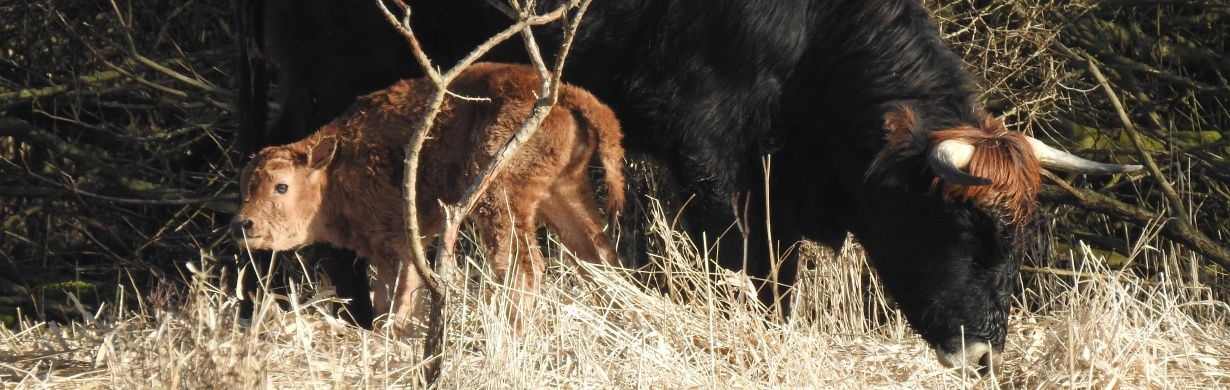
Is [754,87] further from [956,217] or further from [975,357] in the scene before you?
[975,357]

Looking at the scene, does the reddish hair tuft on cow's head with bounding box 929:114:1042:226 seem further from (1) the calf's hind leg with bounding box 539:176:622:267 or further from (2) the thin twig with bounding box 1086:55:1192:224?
(2) the thin twig with bounding box 1086:55:1192:224

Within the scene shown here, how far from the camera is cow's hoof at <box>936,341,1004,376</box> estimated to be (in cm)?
545

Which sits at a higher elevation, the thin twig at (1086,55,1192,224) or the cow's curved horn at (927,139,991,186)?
the cow's curved horn at (927,139,991,186)

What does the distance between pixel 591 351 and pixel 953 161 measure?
1.78 metres

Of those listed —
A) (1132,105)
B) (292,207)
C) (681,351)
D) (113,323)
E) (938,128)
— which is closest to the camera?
(113,323)

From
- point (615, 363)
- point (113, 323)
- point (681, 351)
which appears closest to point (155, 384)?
point (113, 323)

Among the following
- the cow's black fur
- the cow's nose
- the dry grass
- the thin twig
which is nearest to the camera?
the dry grass

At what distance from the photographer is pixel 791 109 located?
6.38m

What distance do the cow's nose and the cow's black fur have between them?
135 cm

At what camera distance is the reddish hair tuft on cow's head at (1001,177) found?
5504mm

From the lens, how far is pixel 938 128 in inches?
235

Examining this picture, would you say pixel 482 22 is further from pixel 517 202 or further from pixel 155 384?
pixel 155 384

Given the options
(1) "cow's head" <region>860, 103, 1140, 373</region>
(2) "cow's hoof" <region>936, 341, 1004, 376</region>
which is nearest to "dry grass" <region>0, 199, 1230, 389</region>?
(2) "cow's hoof" <region>936, 341, 1004, 376</region>

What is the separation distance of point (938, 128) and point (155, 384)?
11.7 ft
